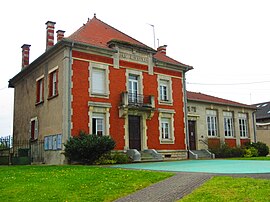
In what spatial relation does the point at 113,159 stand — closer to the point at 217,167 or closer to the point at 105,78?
the point at 105,78

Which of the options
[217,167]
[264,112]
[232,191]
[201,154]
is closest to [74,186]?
[232,191]

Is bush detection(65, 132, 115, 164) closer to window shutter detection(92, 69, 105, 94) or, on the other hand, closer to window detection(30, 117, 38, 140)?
window shutter detection(92, 69, 105, 94)

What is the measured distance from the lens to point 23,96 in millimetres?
25719

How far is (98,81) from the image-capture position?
69.1 feet

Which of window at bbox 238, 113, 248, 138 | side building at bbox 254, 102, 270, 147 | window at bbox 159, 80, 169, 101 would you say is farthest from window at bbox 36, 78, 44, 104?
side building at bbox 254, 102, 270, 147

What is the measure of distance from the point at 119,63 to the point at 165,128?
587 centimetres

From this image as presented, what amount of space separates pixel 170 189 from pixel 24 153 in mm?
16094

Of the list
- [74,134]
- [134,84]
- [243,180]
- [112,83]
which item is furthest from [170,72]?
[243,180]

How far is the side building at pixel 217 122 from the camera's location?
27391mm

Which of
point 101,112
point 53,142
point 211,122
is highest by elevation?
point 101,112

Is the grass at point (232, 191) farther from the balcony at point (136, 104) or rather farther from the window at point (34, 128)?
the window at point (34, 128)

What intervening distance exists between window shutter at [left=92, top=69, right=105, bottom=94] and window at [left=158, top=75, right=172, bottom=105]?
478 cm

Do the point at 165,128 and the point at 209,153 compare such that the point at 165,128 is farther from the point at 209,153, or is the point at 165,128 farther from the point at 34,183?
the point at 34,183

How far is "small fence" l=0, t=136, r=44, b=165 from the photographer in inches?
829
